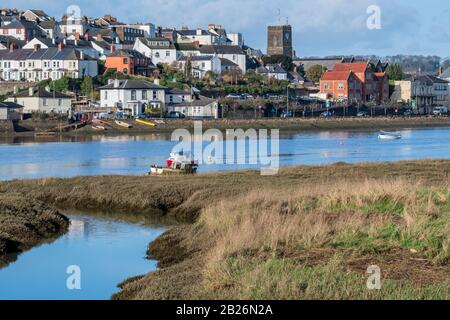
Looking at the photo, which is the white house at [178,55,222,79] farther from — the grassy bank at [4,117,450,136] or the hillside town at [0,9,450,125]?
the grassy bank at [4,117,450,136]

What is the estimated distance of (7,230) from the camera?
Result: 902 inches

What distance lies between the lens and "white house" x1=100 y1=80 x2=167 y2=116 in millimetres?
90562

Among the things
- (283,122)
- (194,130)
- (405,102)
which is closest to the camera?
(194,130)

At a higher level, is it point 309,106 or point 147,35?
point 147,35

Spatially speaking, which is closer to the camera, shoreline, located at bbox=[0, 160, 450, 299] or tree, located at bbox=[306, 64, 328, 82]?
shoreline, located at bbox=[0, 160, 450, 299]

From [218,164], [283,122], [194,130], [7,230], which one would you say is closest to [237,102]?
[283,122]

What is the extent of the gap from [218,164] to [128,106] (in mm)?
43590

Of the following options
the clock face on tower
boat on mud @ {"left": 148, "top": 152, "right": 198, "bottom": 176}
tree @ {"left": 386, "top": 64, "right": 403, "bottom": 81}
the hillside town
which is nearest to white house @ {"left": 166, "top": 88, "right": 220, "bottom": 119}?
the hillside town

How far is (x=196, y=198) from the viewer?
28094mm

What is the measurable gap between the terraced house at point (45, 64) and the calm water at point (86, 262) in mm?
73050

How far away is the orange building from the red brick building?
24880 millimetres

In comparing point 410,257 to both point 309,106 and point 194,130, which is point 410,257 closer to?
point 194,130

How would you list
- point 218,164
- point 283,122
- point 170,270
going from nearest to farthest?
point 170,270 → point 218,164 → point 283,122

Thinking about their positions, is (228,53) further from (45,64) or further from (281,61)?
(45,64)
